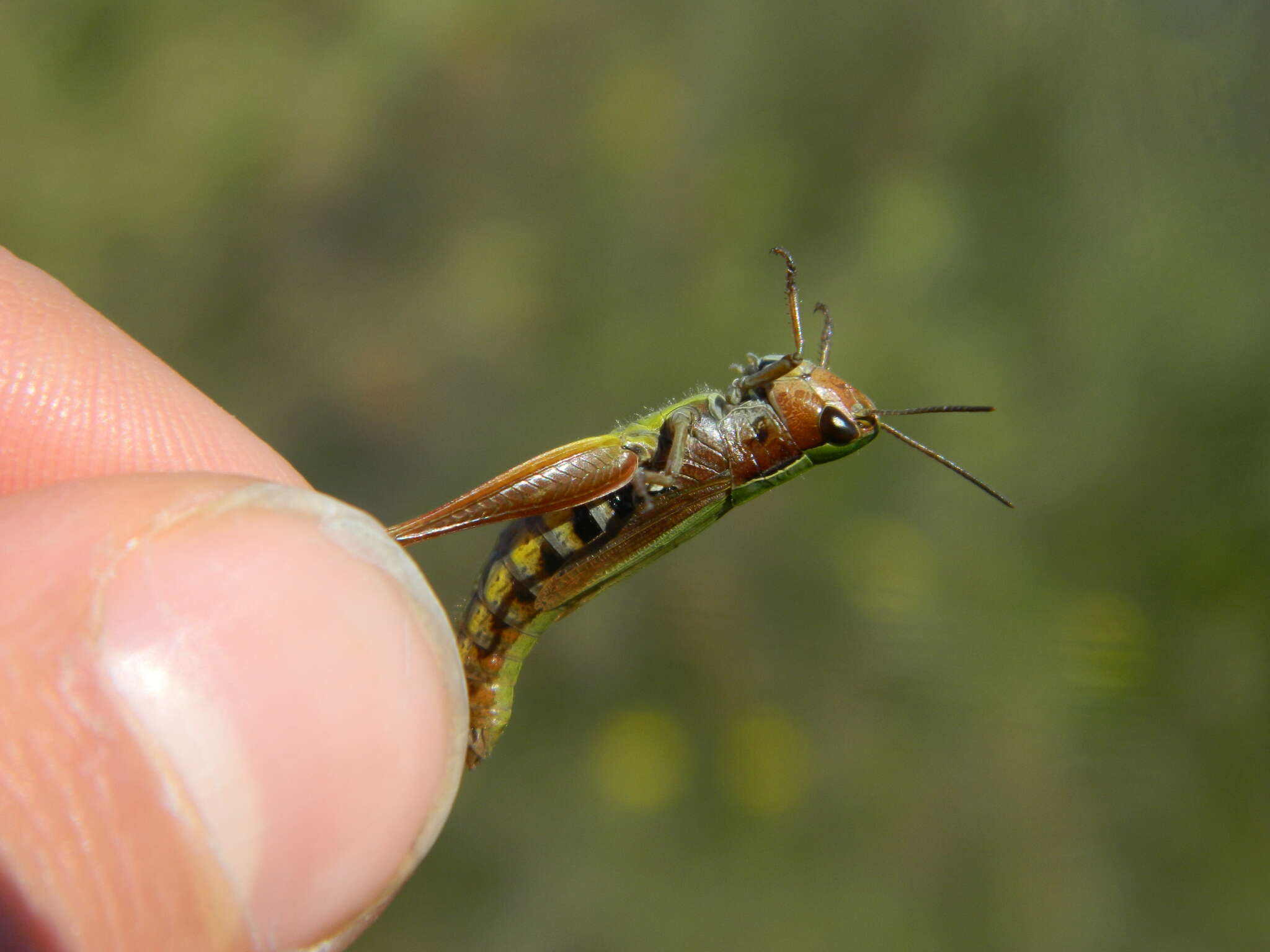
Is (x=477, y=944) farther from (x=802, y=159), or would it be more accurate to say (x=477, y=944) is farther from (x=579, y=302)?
(x=802, y=159)

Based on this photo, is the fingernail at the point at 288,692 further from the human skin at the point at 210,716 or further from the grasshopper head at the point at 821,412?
the grasshopper head at the point at 821,412

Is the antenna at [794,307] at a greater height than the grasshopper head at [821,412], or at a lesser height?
greater

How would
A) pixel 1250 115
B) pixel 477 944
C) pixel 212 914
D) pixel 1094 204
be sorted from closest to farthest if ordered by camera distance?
1. pixel 212 914
2. pixel 477 944
3. pixel 1250 115
4. pixel 1094 204

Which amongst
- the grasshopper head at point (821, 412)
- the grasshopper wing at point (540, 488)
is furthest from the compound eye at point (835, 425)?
the grasshopper wing at point (540, 488)

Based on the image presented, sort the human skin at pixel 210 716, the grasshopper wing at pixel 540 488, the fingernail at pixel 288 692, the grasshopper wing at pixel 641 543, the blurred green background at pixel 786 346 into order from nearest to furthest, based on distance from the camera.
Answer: the human skin at pixel 210 716 < the fingernail at pixel 288 692 < the grasshopper wing at pixel 540 488 < the grasshopper wing at pixel 641 543 < the blurred green background at pixel 786 346

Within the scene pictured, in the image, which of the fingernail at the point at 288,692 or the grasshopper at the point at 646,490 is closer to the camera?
the fingernail at the point at 288,692

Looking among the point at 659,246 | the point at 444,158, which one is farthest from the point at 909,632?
the point at 444,158

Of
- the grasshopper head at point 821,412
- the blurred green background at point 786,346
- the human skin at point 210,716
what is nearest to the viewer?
the human skin at point 210,716
